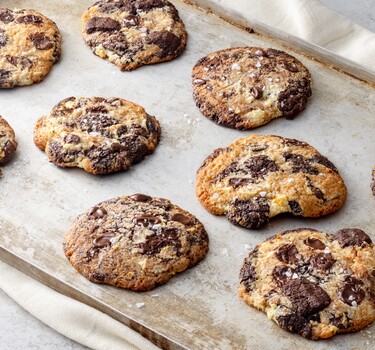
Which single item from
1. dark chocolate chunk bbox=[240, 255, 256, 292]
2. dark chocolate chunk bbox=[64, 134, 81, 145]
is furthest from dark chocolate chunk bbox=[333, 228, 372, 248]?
dark chocolate chunk bbox=[64, 134, 81, 145]

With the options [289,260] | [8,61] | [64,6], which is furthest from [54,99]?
[289,260]

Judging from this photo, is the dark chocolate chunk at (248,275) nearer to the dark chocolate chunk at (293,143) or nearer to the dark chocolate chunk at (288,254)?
the dark chocolate chunk at (288,254)

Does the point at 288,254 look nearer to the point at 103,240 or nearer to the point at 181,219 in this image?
the point at 181,219

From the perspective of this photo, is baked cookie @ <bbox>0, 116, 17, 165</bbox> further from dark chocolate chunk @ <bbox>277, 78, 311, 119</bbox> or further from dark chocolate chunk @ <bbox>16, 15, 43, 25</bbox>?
dark chocolate chunk @ <bbox>277, 78, 311, 119</bbox>

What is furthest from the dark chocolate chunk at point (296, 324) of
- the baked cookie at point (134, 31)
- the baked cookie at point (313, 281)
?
the baked cookie at point (134, 31)

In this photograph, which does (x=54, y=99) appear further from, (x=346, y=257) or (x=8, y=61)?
(x=346, y=257)

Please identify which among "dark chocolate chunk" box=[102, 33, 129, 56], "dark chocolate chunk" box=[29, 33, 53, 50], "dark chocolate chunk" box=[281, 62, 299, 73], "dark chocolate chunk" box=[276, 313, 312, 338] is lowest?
"dark chocolate chunk" box=[29, 33, 53, 50]

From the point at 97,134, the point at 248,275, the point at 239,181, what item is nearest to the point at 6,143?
the point at 97,134

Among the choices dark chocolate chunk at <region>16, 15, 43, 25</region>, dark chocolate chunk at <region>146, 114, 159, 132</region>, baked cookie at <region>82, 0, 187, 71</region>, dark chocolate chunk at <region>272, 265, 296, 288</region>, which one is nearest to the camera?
dark chocolate chunk at <region>272, 265, 296, 288</region>
